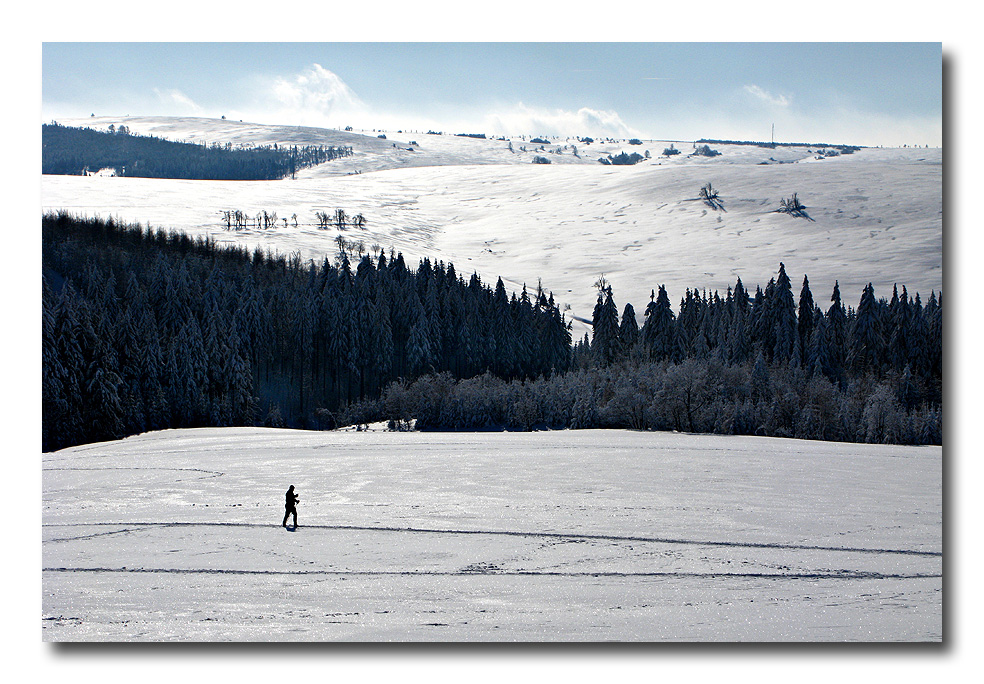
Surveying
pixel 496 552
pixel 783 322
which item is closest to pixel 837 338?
pixel 783 322

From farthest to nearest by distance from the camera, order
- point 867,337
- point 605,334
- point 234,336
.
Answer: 1. point 605,334
2. point 234,336
3. point 867,337

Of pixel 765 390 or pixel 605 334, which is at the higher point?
pixel 605 334

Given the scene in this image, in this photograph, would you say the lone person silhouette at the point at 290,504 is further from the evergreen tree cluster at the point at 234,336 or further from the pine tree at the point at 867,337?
the pine tree at the point at 867,337

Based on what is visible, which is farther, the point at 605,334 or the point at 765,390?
the point at 605,334

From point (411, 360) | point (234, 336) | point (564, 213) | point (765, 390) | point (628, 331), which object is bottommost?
point (765, 390)

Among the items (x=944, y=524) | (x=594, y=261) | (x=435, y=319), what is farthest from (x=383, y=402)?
(x=594, y=261)

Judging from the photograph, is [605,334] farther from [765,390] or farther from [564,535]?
[564,535]

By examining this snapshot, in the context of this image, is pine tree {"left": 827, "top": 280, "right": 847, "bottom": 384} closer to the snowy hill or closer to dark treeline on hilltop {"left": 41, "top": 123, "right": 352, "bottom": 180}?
the snowy hill
